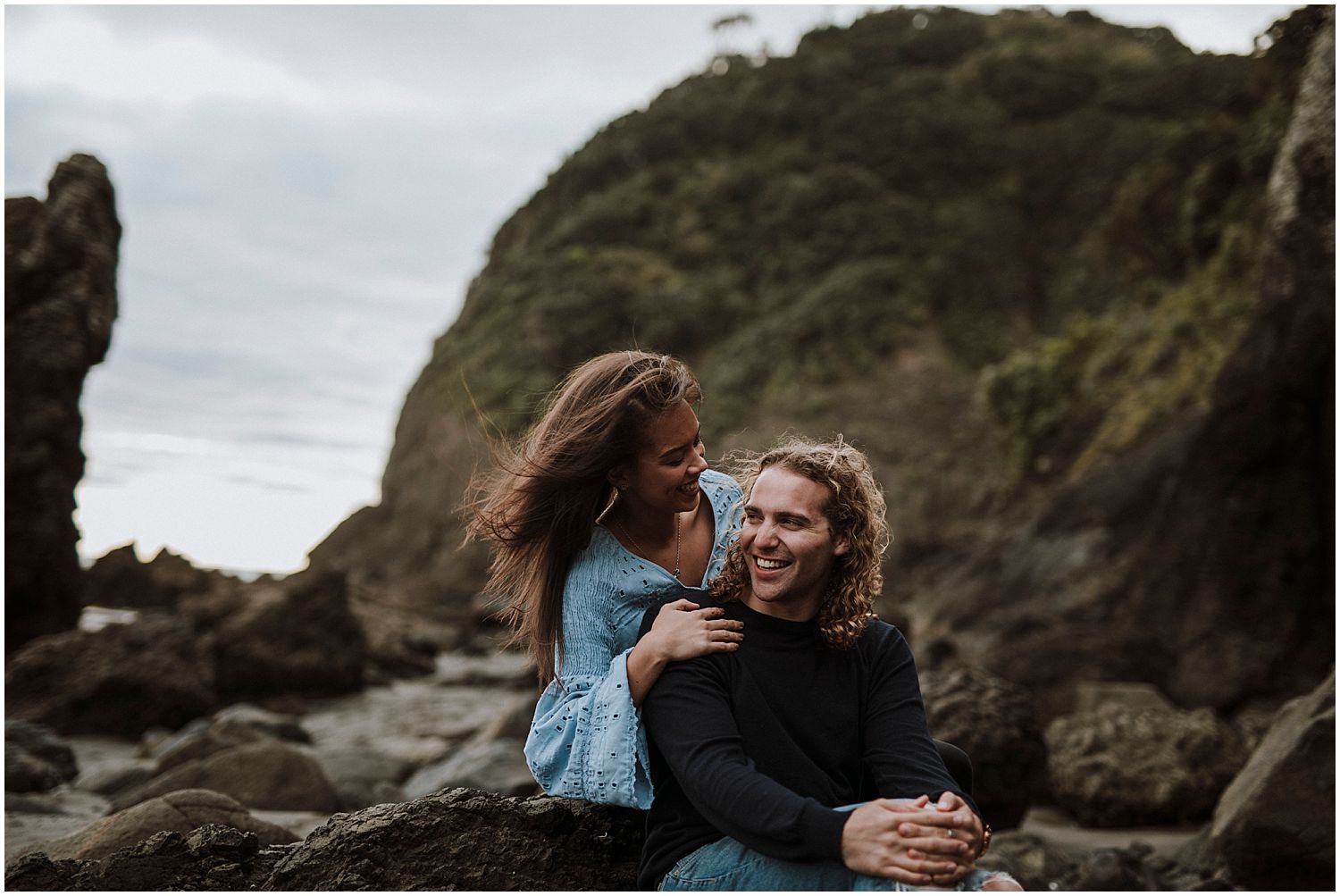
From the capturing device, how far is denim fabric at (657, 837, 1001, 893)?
2.58 m

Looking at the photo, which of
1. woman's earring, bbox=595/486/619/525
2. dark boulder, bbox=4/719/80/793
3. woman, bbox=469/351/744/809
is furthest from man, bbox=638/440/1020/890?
dark boulder, bbox=4/719/80/793

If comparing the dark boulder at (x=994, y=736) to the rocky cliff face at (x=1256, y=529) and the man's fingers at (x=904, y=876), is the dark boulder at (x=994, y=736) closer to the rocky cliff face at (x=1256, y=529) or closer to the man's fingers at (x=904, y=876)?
the rocky cliff face at (x=1256, y=529)

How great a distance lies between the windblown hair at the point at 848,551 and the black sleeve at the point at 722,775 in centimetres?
30

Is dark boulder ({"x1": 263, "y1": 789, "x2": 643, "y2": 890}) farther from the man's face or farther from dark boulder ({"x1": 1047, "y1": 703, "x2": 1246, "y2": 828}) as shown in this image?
dark boulder ({"x1": 1047, "y1": 703, "x2": 1246, "y2": 828})

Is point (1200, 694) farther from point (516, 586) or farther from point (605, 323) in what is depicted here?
point (605, 323)

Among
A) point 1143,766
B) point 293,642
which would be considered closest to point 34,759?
point 293,642

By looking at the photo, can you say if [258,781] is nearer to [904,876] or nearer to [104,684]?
[104,684]

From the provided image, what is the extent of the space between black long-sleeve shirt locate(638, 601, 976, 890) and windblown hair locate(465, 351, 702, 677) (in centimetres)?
57

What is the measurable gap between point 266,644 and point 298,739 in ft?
11.3

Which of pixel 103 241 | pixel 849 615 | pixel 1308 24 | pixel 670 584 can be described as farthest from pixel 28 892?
pixel 1308 24

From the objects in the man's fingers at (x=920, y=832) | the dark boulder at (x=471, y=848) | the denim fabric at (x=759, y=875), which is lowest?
the dark boulder at (x=471, y=848)

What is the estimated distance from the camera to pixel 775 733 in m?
2.82

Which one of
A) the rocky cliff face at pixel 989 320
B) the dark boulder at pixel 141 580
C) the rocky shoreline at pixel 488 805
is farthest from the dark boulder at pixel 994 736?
the dark boulder at pixel 141 580

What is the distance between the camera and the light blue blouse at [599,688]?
9.60ft
